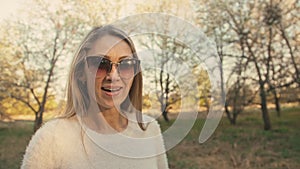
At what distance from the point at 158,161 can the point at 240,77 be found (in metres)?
9.30

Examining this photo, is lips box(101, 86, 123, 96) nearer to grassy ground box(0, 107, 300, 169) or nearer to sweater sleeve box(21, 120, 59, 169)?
sweater sleeve box(21, 120, 59, 169)

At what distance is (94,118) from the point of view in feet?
3.36

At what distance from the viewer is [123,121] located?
112 cm

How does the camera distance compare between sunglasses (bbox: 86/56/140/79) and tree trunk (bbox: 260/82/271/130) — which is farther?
tree trunk (bbox: 260/82/271/130)

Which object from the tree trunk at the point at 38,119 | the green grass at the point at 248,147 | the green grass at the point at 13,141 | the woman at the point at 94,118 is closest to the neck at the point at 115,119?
the woman at the point at 94,118

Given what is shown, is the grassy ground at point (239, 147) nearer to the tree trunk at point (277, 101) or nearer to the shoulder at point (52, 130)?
the tree trunk at point (277, 101)

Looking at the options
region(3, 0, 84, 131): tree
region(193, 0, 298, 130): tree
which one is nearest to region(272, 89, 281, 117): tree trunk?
region(193, 0, 298, 130): tree

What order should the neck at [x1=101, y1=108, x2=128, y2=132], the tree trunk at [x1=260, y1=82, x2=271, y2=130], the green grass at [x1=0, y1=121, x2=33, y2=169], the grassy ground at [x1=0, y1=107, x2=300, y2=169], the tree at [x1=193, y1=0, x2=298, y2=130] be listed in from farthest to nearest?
the tree trunk at [x1=260, y1=82, x2=271, y2=130] < the tree at [x1=193, y1=0, x2=298, y2=130] < the green grass at [x1=0, y1=121, x2=33, y2=169] < the grassy ground at [x1=0, y1=107, x2=300, y2=169] < the neck at [x1=101, y1=108, x2=128, y2=132]

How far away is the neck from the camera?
107 cm

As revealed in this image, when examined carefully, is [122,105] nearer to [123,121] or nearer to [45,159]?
[123,121]

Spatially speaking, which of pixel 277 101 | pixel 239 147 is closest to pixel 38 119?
pixel 239 147

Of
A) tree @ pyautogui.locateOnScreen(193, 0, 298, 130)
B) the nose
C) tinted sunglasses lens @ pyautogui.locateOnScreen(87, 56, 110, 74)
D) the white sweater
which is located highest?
tree @ pyautogui.locateOnScreen(193, 0, 298, 130)

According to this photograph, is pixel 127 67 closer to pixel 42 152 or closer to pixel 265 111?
pixel 42 152

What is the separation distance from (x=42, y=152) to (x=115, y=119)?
27 centimetres
